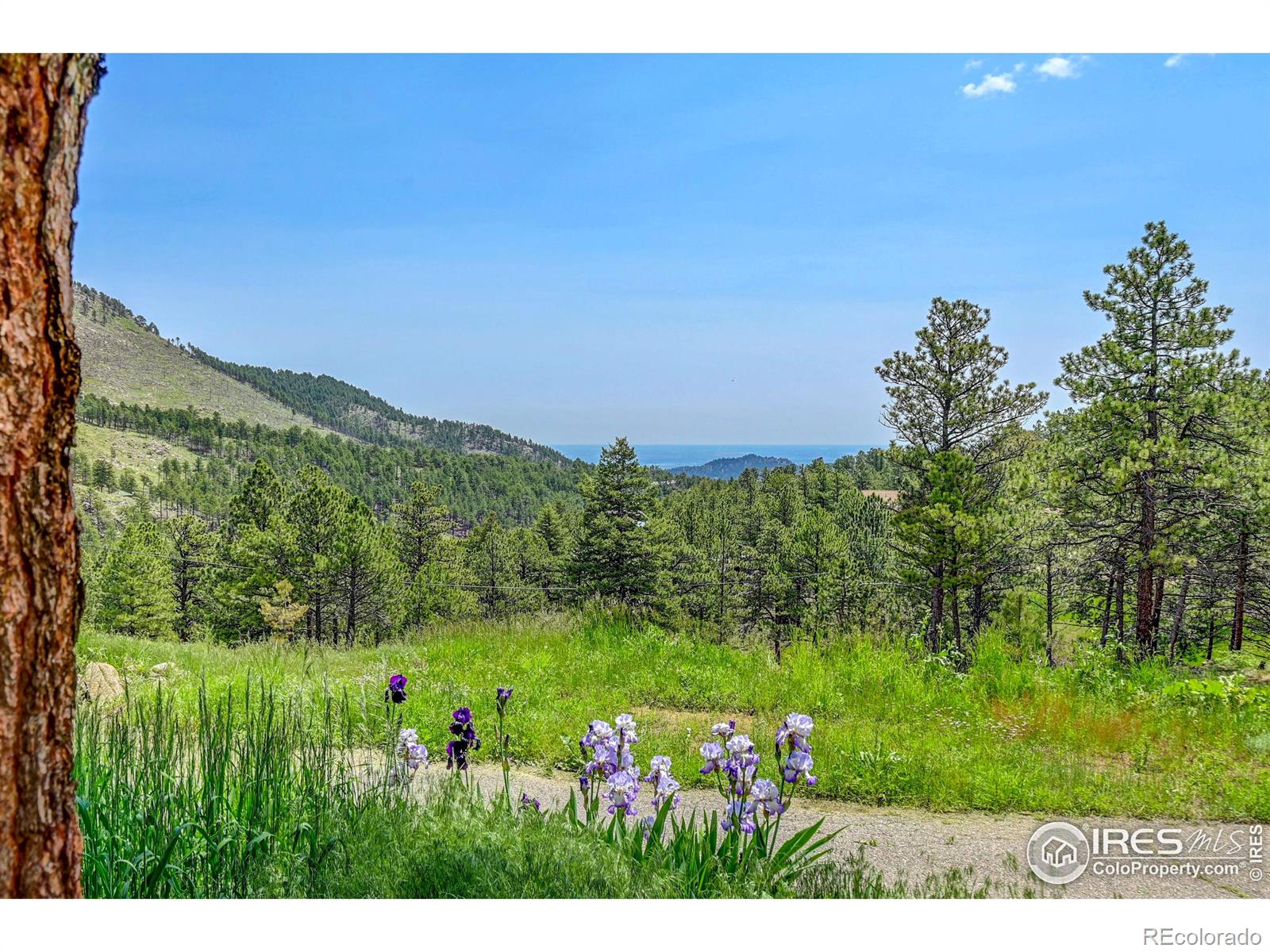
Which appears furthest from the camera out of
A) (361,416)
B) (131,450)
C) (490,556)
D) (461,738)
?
(361,416)

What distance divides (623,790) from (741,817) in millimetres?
345

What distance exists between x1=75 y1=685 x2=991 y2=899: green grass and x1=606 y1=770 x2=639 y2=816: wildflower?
123 millimetres

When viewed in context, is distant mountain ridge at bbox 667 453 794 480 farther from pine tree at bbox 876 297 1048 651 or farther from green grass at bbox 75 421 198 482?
green grass at bbox 75 421 198 482

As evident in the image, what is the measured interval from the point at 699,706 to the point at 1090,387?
26.4 ft

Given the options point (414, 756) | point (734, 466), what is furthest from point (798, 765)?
point (734, 466)

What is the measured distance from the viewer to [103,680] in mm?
5148

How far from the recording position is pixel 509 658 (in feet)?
20.5

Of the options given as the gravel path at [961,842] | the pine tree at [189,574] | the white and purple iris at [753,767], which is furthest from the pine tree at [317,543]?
the white and purple iris at [753,767]

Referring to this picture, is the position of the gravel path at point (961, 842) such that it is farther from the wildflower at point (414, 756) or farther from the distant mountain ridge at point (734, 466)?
the distant mountain ridge at point (734, 466)

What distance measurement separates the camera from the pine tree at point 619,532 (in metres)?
29.8

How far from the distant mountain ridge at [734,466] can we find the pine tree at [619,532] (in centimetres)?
3329

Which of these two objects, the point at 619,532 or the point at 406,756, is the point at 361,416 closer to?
the point at 619,532

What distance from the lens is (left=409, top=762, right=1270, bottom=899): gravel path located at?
2.72 metres
